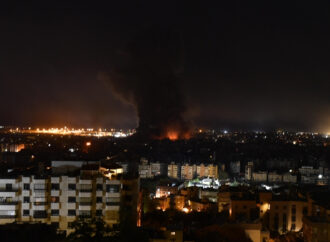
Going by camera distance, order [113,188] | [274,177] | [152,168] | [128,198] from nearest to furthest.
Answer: [113,188] → [128,198] → [274,177] → [152,168]

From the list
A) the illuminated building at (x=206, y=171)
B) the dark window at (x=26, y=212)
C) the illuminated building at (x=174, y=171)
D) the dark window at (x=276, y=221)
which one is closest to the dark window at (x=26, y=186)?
the dark window at (x=26, y=212)

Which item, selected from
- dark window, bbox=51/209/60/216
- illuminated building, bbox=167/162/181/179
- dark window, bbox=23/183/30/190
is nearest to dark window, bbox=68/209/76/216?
dark window, bbox=51/209/60/216

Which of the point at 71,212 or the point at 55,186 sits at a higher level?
the point at 55,186

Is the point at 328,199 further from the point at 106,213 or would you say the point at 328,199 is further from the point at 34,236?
the point at 34,236

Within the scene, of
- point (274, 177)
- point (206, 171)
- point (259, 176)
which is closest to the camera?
point (274, 177)

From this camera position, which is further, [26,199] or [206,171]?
[206,171]

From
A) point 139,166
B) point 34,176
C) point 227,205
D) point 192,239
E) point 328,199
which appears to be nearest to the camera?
point 192,239

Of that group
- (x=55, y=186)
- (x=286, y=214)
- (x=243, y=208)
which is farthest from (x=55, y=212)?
(x=286, y=214)

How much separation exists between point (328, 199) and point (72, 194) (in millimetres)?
7724

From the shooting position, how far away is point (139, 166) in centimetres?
2702

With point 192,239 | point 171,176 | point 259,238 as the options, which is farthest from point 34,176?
point 171,176

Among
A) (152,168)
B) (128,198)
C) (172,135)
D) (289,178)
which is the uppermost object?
(172,135)

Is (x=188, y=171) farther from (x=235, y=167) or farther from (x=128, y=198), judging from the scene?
(x=128, y=198)

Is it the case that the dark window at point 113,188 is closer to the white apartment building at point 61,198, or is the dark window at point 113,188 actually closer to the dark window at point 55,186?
the white apartment building at point 61,198
